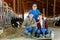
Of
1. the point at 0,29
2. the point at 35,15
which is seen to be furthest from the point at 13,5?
the point at 35,15

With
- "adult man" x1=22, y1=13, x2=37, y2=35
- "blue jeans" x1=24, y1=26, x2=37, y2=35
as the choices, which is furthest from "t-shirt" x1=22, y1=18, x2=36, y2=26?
"blue jeans" x1=24, y1=26, x2=37, y2=35

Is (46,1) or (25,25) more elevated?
(46,1)

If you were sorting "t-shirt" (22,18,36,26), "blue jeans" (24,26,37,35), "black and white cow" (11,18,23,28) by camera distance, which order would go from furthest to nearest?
"black and white cow" (11,18,23,28) → "blue jeans" (24,26,37,35) → "t-shirt" (22,18,36,26)

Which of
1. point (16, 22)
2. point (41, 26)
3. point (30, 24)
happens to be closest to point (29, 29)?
point (30, 24)

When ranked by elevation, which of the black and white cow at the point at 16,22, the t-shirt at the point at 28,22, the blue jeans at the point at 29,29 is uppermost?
the t-shirt at the point at 28,22

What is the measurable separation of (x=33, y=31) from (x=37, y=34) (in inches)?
7.2

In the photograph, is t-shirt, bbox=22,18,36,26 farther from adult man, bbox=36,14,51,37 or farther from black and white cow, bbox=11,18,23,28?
black and white cow, bbox=11,18,23,28

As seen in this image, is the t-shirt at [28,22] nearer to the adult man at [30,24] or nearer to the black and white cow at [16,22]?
the adult man at [30,24]

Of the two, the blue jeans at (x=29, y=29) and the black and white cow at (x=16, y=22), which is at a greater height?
the black and white cow at (x=16, y=22)

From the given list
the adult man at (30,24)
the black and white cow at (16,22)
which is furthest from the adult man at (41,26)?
the black and white cow at (16,22)

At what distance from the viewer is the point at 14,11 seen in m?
11.8

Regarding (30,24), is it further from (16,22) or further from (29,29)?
(16,22)

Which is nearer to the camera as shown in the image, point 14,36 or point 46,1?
point 14,36

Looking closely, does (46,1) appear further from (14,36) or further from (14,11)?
(14,36)
